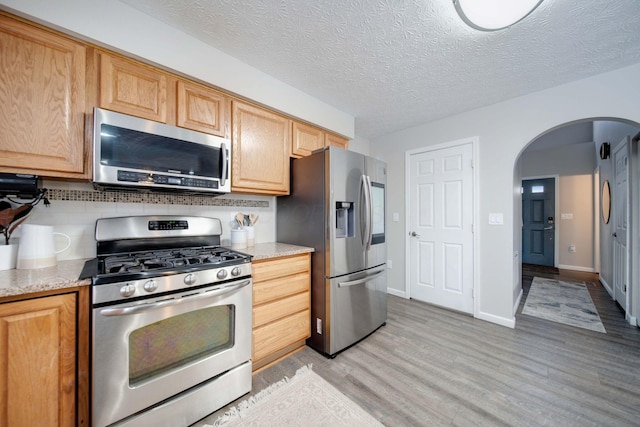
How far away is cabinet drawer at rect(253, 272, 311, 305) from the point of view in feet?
5.91

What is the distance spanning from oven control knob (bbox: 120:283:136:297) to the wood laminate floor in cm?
94

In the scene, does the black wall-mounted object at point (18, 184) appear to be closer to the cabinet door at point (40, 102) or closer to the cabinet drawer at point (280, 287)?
the cabinet door at point (40, 102)

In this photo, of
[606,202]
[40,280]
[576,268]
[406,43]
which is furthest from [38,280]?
[576,268]

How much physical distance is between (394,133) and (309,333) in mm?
3010

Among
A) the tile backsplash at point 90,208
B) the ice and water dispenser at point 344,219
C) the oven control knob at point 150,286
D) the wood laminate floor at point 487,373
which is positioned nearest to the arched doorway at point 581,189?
the wood laminate floor at point 487,373

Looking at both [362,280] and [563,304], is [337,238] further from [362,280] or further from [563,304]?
[563,304]

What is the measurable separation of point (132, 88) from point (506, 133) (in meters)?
3.48

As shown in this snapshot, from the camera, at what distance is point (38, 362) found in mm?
1048

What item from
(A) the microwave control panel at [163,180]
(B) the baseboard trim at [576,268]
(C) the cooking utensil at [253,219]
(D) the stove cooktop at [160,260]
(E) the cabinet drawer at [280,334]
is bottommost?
(B) the baseboard trim at [576,268]

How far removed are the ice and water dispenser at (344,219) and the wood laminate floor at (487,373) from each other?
1.08 m

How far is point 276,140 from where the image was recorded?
2250mm

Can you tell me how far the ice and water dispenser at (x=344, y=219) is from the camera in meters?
2.17

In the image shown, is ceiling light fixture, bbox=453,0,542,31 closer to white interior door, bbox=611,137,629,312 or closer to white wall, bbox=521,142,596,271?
white interior door, bbox=611,137,629,312

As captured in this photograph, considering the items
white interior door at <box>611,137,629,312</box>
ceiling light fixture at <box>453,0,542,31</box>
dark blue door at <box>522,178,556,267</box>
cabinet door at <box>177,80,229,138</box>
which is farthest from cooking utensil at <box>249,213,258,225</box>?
dark blue door at <box>522,178,556,267</box>
